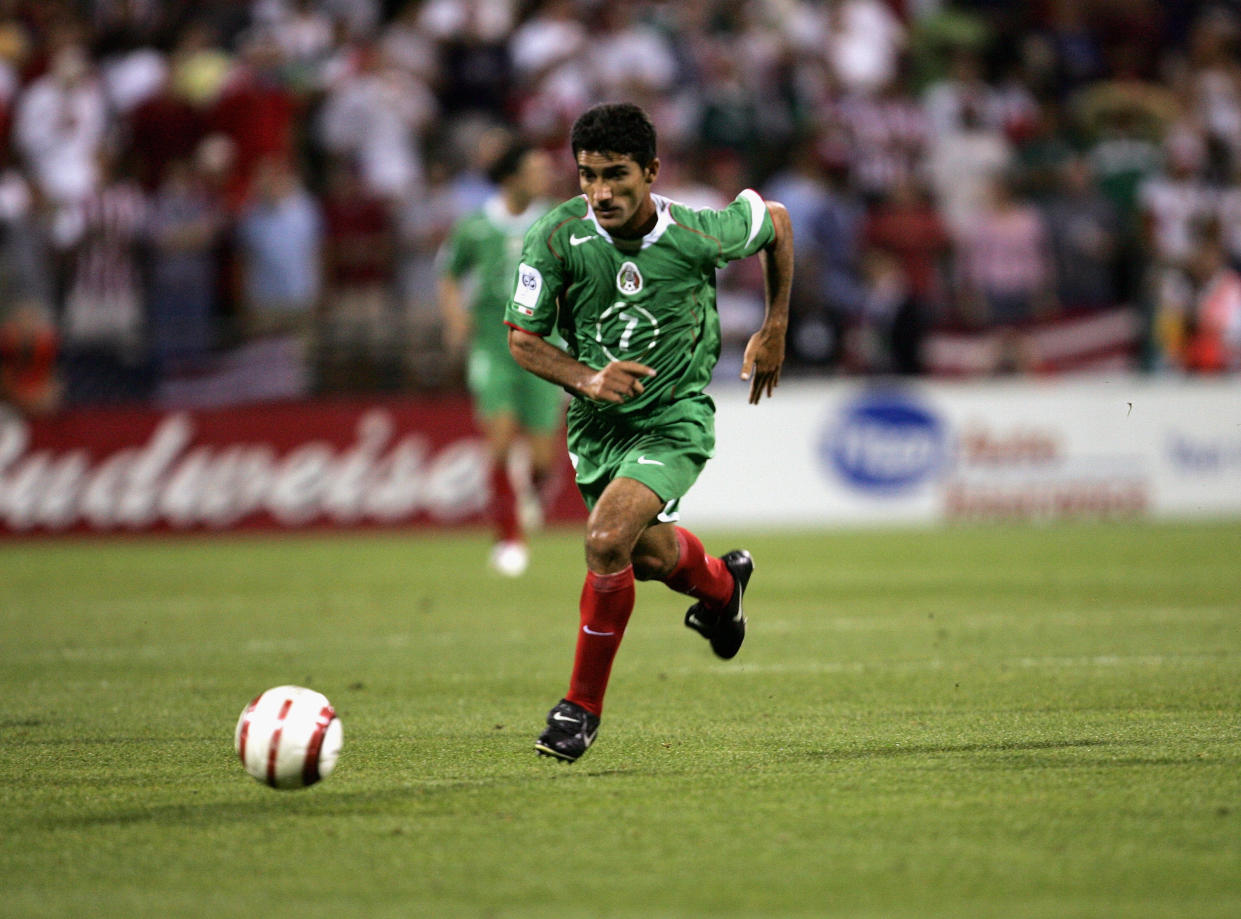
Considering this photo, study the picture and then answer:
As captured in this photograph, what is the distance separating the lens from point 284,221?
645 inches

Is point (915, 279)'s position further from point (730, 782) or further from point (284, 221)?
point (730, 782)

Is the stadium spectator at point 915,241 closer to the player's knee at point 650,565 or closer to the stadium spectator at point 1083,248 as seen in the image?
the stadium spectator at point 1083,248

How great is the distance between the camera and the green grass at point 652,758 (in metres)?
4.07

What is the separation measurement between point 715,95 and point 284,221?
4.86 meters

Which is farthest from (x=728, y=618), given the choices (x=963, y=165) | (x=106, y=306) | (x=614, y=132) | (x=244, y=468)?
(x=963, y=165)

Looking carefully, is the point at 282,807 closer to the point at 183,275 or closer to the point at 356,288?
the point at 183,275

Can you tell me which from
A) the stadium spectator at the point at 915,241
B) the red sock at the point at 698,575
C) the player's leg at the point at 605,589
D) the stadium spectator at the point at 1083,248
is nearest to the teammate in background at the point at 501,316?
the red sock at the point at 698,575

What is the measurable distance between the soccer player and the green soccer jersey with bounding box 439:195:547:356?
580 centimetres

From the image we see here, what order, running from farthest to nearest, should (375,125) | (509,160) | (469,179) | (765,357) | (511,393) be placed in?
(375,125)
(469,179)
(511,393)
(509,160)
(765,357)

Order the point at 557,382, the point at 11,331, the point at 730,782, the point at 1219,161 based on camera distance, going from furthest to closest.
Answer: the point at 1219,161, the point at 11,331, the point at 557,382, the point at 730,782

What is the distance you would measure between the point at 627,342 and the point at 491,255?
621 centimetres

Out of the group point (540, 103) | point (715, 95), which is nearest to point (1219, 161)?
point (715, 95)

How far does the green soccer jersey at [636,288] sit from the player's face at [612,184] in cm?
20

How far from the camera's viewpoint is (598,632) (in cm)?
591
